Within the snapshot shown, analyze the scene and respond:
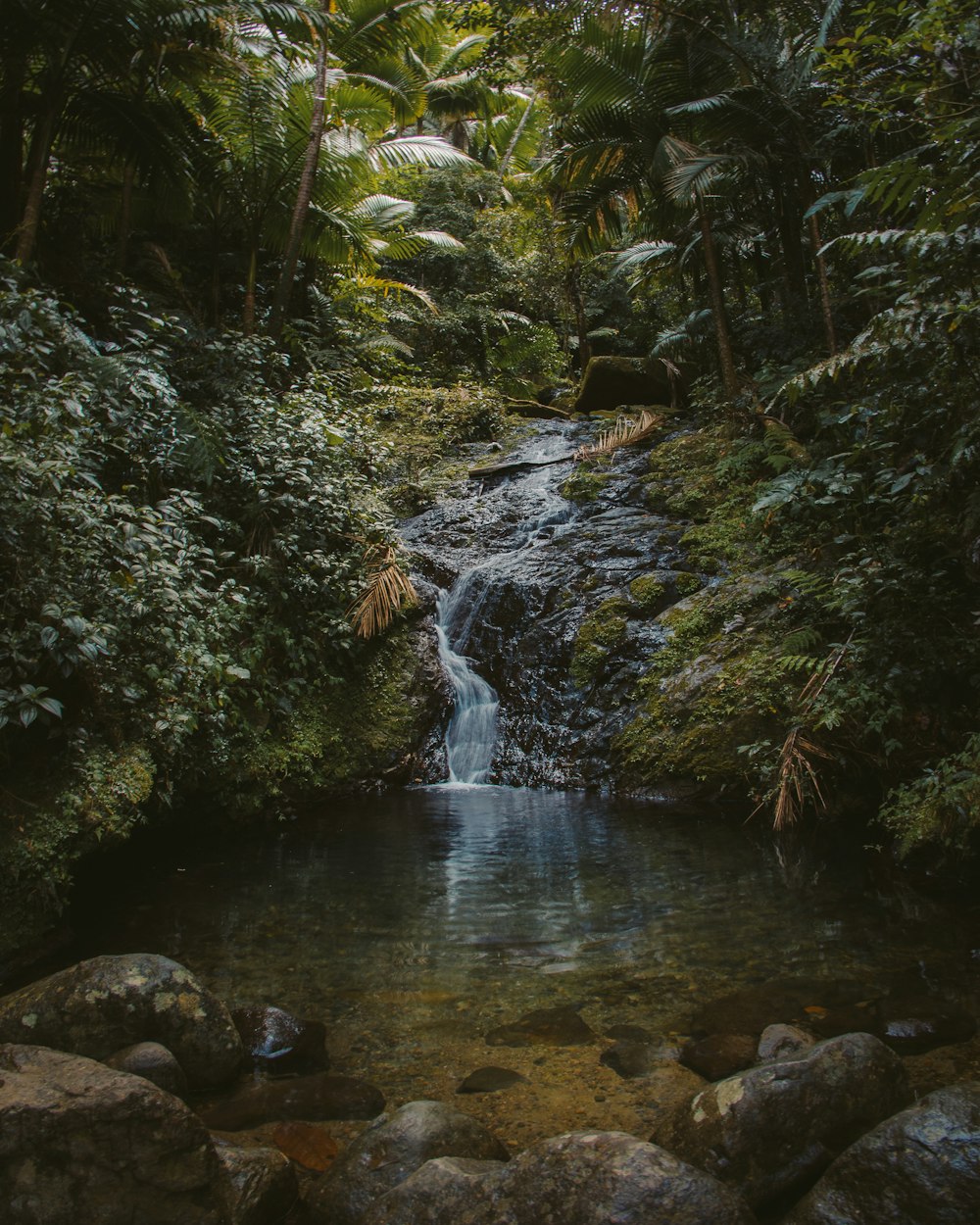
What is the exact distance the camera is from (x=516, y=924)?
4672 mm

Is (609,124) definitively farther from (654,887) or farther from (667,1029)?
(667,1029)

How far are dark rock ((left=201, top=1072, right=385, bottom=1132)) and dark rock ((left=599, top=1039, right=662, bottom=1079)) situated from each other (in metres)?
0.94

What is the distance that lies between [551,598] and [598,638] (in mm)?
1073

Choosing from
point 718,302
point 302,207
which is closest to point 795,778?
point 302,207

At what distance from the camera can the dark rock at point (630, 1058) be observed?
310 centimetres

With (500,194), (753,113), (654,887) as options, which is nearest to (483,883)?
(654,887)

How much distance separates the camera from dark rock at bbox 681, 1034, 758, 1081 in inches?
120

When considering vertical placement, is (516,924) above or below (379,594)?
below

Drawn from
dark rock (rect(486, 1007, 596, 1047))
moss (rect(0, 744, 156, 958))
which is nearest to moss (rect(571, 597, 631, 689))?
moss (rect(0, 744, 156, 958))

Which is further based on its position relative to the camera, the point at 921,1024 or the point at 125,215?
the point at 125,215

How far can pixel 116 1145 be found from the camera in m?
2.24

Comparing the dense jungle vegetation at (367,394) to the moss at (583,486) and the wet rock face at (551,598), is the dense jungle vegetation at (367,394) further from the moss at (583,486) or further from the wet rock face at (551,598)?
the moss at (583,486)

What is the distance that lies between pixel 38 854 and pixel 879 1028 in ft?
13.6

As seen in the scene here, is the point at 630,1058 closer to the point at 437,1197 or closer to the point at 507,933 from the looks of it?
the point at 437,1197
